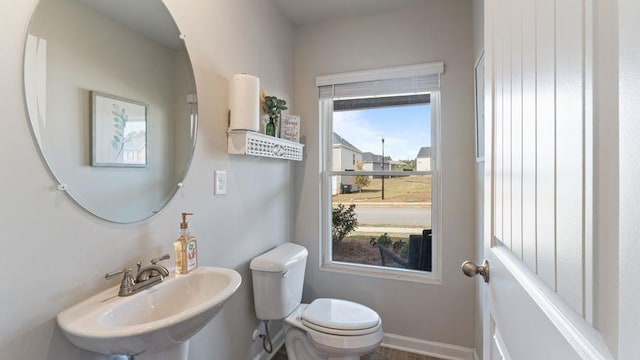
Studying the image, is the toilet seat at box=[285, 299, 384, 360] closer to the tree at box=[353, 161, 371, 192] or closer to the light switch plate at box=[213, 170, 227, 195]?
the light switch plate at box=[213, 170, 227, 195]

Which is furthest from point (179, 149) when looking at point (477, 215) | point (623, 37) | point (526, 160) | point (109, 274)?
point (477, 215)

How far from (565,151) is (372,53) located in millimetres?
2005

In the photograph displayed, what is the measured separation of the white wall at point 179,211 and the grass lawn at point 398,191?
0.59 metres

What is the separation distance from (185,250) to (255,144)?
2.22ft

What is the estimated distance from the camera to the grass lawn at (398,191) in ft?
7.21

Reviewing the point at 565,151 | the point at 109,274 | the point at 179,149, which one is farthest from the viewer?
the point at 179,149

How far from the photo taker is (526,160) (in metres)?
0.56

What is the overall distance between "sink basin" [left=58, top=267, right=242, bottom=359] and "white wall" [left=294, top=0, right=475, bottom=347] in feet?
4.11

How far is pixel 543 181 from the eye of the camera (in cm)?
49

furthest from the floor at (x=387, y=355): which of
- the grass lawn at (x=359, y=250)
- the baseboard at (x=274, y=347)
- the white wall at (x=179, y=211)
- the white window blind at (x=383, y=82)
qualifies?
the white window blind at (x=383, y=82)

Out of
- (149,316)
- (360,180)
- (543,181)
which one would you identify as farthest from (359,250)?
(543,181)

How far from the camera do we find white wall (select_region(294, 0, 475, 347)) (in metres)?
1.97

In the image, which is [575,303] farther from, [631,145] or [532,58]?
[532,58]

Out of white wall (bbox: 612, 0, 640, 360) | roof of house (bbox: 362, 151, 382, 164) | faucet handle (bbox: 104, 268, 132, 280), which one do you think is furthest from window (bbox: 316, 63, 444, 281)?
white wall (bbox: 612, 0, 640, 360)
